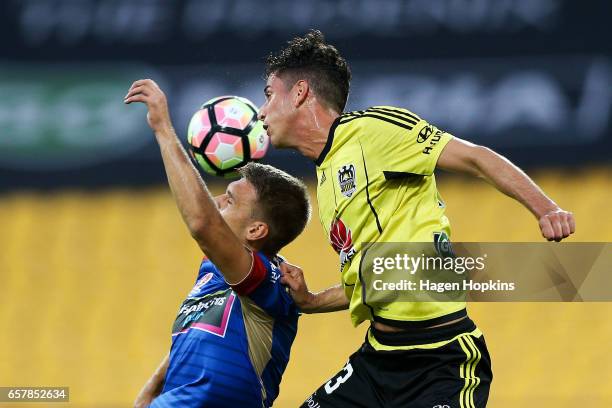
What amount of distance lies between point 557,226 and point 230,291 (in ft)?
5.37

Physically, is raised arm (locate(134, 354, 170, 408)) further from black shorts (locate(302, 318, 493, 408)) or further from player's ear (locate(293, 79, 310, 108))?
player's ear (locate(293, 79, 310, 108))

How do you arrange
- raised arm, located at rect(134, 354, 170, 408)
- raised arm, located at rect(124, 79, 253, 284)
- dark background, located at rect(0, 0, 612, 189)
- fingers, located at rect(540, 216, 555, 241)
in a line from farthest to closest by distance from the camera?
dark background, located at rect(0, 0, 612, 189)
raised arm, located at rect(134, 354, 170, 408)
raised arm, located at rect(124, 79, 253, 284)
fingers, located at rect(540, 216, 555, 241)

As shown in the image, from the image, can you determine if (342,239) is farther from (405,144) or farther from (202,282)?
(202,282)

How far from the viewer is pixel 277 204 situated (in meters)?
4.78

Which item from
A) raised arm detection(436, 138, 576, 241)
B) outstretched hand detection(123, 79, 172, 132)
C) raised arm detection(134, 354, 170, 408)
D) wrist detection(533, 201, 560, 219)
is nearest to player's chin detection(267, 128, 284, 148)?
outstretched hand detection(123, 79, 172, 132)

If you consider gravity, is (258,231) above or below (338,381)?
above

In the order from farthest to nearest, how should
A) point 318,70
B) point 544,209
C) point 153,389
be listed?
1. point 153,389
2. point 318,70
3. point 544,209

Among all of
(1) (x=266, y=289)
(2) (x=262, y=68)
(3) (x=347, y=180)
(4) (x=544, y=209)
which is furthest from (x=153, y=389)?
(2) (x=262, y=68)

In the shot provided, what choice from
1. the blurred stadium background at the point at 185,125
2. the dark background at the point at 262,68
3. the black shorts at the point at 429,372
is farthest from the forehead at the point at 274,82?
the dark background at the point at 262,68

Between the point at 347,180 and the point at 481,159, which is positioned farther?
the point at 347,180

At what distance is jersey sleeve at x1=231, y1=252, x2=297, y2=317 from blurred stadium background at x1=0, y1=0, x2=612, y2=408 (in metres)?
4.70

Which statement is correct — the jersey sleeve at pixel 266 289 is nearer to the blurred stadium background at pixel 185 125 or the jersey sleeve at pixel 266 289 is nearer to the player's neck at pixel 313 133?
the player's neck at pixel 313 133

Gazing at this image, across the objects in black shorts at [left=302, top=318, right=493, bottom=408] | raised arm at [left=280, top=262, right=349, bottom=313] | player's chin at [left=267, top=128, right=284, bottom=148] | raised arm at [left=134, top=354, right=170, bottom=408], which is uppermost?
player's chin at [left=267, top=128, right=284, bottom=148]

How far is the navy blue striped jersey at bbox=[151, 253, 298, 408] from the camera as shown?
4.38 m
